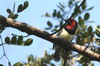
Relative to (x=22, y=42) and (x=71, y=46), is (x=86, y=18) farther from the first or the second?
(x=22, y=42)

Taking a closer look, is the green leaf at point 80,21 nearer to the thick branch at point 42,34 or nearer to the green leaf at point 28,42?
the thick branch at point 42,34

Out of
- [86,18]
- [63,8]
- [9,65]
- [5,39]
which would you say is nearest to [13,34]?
[5,39]

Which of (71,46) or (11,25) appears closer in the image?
(11,25)

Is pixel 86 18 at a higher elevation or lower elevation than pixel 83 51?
higher

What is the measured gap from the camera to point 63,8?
338 centimetres

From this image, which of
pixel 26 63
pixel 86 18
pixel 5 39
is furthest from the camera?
pixel 26 63

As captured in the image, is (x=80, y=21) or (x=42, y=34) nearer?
(x=42, y=34)

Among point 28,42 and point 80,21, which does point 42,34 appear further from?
point 80,21

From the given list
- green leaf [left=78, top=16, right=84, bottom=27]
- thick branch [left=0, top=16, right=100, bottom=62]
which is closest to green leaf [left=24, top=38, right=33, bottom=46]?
thick branch [left=0, top=16, right=100, bottom=62]

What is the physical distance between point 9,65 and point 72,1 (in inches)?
60.1

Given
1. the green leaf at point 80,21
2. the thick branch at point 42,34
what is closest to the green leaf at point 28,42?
the thick branch at point 42,34

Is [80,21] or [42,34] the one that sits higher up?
[80,21]

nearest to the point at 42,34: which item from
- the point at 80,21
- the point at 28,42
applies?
the point at 28,42

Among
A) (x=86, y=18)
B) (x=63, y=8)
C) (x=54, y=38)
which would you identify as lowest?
(x=54, y=38)
